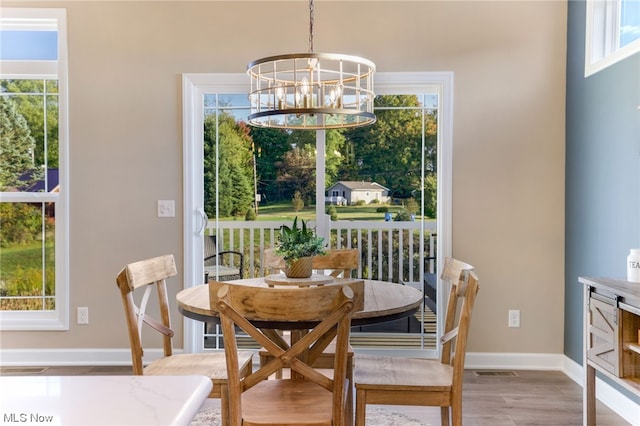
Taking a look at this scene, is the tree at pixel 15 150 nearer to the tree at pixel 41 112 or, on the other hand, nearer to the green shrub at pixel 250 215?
the tree at pixel 41 112

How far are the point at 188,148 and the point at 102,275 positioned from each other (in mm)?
1145

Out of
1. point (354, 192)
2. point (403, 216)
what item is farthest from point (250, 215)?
point (403, 216)

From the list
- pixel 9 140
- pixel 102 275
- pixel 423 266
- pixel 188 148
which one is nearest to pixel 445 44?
pixel 423 266

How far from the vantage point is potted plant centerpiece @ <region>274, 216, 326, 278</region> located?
86.4 inches

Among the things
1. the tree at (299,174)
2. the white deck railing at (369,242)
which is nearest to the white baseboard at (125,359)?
the white deck railing at (369,242)

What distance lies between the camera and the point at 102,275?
Result: 11.5 ft

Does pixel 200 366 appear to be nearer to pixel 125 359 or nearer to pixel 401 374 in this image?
pixel 401 374

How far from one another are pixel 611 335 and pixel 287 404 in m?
1.45

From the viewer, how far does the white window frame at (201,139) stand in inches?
135

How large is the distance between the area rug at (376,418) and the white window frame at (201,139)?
85 cm

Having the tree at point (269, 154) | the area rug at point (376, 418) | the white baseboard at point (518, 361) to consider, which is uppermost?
the tree at point (269, 154)

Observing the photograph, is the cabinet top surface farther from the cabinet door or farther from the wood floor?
the wood floor

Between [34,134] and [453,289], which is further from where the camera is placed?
[34,134]

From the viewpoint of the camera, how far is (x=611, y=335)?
207 centimetres
